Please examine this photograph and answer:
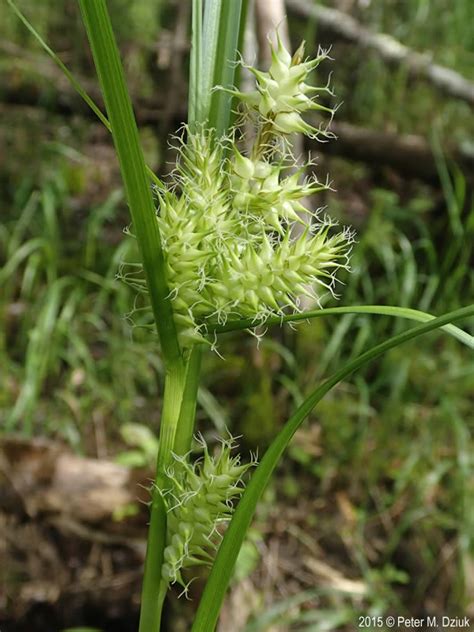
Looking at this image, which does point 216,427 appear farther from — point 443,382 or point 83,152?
point 83,152

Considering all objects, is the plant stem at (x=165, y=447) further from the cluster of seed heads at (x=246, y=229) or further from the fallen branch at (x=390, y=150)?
the fallen branch at (x=390, y=150)

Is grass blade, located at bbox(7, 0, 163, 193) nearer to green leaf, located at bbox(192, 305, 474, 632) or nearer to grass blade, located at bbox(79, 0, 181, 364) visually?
grass blade, located at bbox(79, 0, 181, 364)

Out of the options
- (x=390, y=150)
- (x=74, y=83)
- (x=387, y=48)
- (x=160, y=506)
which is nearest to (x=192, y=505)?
(x=160, y=506)

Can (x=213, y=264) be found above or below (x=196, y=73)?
below

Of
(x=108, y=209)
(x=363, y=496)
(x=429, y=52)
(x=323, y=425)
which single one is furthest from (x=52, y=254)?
(x=429, y=52)

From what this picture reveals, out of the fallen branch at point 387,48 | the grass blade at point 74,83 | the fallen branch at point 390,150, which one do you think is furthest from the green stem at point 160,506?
the fallen branch at point 387,48

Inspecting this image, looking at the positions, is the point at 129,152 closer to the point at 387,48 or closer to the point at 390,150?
the point at 390,150
